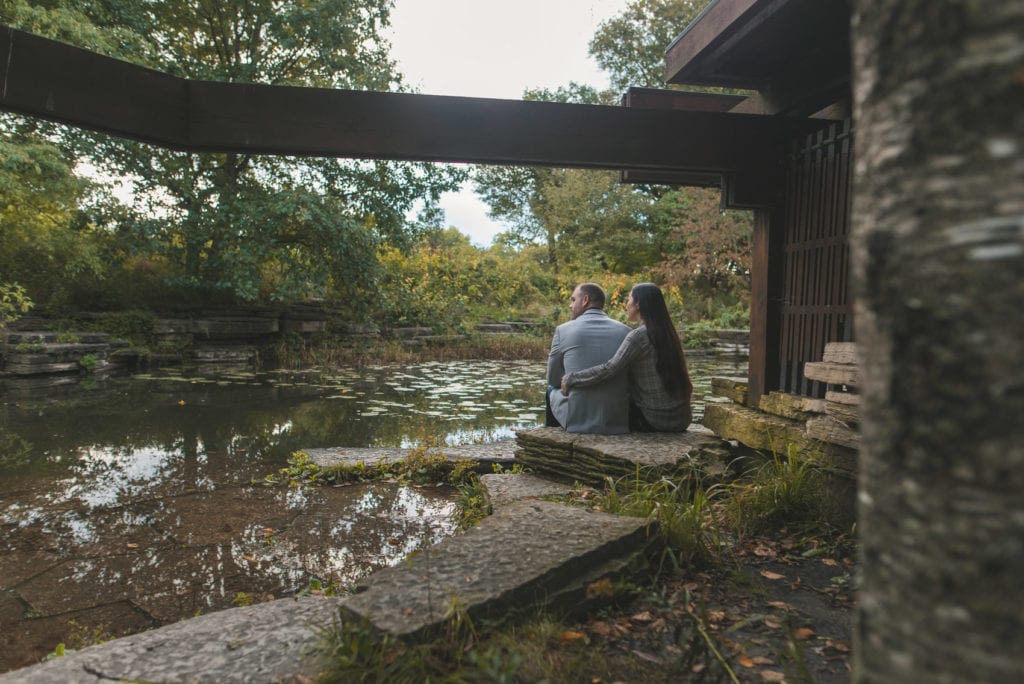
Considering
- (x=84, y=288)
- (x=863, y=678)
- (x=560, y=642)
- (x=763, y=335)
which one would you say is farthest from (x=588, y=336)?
(x=84, y=288)

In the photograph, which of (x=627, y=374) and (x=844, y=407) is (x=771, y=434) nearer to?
(x=844, y=407)

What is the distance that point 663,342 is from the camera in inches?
170

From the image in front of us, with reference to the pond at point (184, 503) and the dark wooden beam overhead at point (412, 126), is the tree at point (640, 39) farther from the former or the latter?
the dark wooden beam overhead at point (412, 126)

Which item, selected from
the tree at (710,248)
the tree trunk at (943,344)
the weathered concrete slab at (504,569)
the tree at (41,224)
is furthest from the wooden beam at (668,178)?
the tree at (710,248)

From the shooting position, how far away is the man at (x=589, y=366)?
4.36 meters

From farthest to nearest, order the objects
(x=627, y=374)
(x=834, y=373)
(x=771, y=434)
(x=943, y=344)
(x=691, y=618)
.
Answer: (x=627, y=374) < (x=771, y=434) < (x=834, y=373) < (x=691, y=618) < (x=943, y=344)

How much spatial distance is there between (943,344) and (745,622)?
1528mm

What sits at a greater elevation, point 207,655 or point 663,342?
point 663,342

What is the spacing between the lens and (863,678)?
2.43 feet

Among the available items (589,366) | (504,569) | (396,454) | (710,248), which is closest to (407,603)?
(504,569)

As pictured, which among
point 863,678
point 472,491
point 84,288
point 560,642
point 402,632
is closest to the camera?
point 863,678

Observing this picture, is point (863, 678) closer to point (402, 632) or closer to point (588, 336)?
point (402, 632)

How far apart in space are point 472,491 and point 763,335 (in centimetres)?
218

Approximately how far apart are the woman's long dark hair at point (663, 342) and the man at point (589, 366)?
267mm
